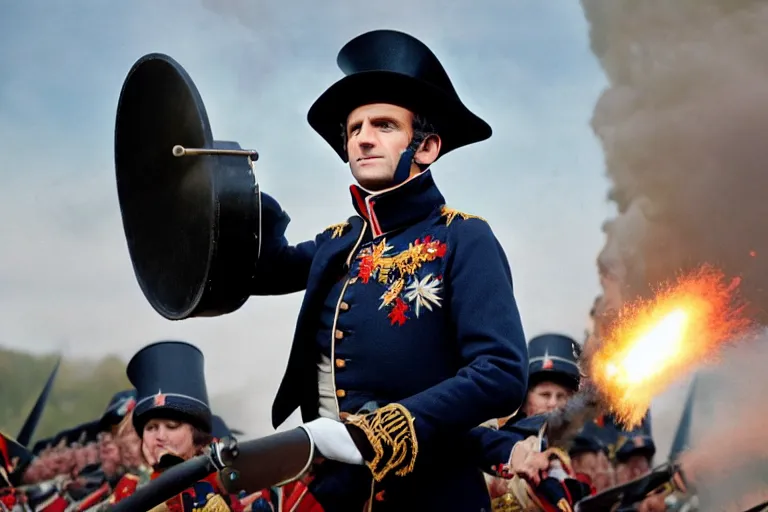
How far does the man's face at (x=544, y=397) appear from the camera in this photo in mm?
3770

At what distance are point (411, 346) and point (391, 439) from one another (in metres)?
0.31

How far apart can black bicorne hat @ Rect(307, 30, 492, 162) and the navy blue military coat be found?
0.20 m

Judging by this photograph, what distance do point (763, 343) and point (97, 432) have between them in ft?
9.76

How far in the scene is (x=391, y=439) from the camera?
8.34ft

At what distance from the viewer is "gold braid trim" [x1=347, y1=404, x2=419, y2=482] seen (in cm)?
254

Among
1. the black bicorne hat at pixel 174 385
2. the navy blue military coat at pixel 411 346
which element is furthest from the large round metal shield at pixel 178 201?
the black bicorne hat at pixel 174 385

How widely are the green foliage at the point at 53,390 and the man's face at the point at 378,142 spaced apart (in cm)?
237

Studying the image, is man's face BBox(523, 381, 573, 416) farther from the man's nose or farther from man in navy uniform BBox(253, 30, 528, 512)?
the man's nose

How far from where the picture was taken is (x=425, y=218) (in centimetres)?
298

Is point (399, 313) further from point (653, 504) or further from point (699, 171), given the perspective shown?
point (699, 171)

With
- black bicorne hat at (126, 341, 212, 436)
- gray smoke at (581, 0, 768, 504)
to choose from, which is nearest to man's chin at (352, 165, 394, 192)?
gray smoke at (581, 0, 768, 504)

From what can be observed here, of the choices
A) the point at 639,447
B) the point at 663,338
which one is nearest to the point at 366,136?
the point at 663,338

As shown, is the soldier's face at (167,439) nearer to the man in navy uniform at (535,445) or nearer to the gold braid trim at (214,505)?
the gold braid trim at (214,505)

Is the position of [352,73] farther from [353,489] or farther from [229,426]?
[229,426]
